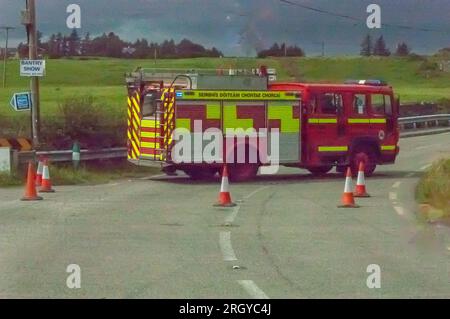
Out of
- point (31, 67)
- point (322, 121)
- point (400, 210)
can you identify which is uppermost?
point (31, 67)

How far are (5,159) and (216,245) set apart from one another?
1171cm

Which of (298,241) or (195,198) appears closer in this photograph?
(298,241)

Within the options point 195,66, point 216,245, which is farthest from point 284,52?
point 216,245

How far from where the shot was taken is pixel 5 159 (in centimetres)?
2241

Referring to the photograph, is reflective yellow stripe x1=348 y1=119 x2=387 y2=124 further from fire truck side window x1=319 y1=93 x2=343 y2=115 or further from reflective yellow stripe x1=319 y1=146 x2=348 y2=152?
reflective yellow stripe x1=319 y1=146 x2=348 y2=152

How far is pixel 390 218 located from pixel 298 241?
327cm

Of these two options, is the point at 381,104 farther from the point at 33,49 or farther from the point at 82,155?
the point at 33,49

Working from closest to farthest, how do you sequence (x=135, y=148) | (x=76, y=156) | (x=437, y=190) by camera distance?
1. (x=437, y=190)
2. (x=135, y=148)
3. (x=76, y=156)

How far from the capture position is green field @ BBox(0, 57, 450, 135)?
34.0 meters

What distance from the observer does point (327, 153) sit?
24.1m

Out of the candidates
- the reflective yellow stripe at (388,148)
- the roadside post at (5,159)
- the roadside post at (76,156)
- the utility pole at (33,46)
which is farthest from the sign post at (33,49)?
the reflective yellow stripe at (388,148)

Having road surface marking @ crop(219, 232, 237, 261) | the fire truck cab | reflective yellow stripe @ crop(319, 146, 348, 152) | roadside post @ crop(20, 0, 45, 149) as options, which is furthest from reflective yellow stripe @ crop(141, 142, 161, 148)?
road surface marking @ crop(219, 232, 237, 261)
